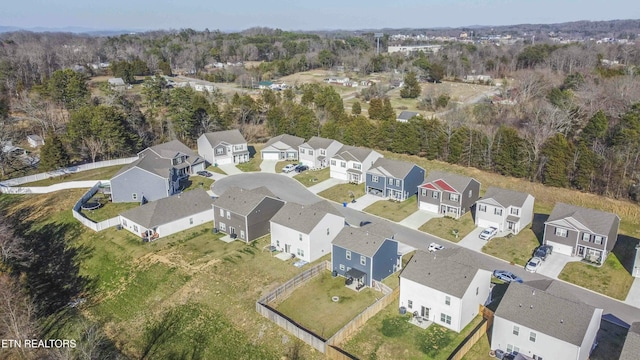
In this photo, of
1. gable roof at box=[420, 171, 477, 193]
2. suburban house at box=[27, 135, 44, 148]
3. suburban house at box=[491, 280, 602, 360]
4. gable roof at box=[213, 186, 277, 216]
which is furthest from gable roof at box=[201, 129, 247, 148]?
suburban house at box=[491, 280, 602, 360]

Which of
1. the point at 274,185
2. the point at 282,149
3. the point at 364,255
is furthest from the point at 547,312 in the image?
the point at 282,149

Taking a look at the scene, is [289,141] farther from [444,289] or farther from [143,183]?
[444,289]

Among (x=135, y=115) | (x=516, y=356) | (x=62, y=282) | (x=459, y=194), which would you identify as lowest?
(x=62, y=282)

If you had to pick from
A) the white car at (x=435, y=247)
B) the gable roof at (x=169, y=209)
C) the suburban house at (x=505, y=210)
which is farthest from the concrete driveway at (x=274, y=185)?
the suburban house at (x=505, y=210)

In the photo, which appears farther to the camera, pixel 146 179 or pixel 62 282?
pixel 146 179

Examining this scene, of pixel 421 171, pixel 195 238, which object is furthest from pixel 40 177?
pixel 421 171

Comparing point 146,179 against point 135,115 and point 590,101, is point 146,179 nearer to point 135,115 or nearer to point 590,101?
point 135,115

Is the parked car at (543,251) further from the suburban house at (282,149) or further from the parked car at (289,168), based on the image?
the suburban house at (282,149)

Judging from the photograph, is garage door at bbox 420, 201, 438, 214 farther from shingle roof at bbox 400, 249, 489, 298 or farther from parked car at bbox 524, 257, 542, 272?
shingle roof at bbox 400, 249, 489, 298
